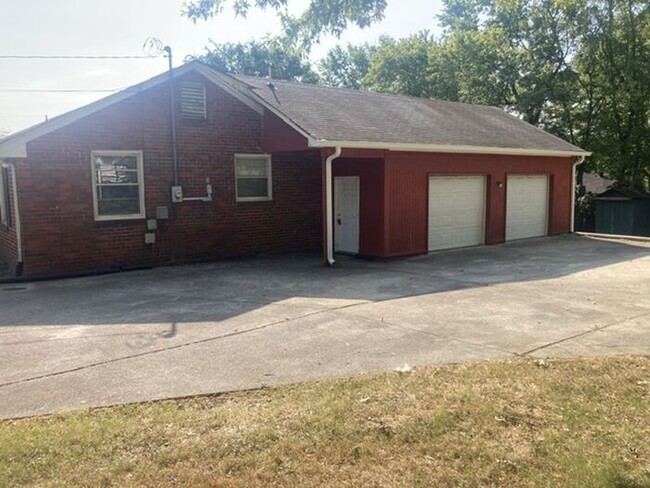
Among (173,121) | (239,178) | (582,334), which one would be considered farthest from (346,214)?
(582,334)

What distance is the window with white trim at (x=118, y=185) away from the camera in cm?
1186

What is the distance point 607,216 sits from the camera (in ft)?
76.8

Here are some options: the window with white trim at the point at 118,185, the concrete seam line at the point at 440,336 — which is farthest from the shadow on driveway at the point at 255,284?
the concrete seam line at the point at 440,336

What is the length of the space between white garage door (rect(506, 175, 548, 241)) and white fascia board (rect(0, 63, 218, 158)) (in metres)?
9.88

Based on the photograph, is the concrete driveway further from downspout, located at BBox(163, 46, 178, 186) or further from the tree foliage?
the tree foliage

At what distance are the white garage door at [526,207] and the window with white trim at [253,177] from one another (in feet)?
23.5

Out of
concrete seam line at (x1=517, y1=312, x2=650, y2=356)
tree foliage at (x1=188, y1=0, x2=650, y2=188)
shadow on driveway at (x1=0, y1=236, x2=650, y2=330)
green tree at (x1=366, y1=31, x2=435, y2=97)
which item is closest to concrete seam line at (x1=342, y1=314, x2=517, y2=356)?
concrete seam line at (x1=517, y1=312, x2=650, y2=356)

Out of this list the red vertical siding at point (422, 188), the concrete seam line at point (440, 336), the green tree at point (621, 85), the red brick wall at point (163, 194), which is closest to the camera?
the concrete seam line at point (440, 336)

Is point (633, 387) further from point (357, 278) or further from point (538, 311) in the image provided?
point (357, 278)

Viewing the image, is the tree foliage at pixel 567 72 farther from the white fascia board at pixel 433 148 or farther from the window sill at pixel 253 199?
the window sill at pixel 253 199

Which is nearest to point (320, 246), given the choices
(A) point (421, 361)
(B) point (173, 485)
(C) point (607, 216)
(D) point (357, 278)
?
(D) point (357, 278)

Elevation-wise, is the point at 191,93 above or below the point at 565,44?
below

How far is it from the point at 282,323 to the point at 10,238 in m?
7.92

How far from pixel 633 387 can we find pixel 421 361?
1865mm
